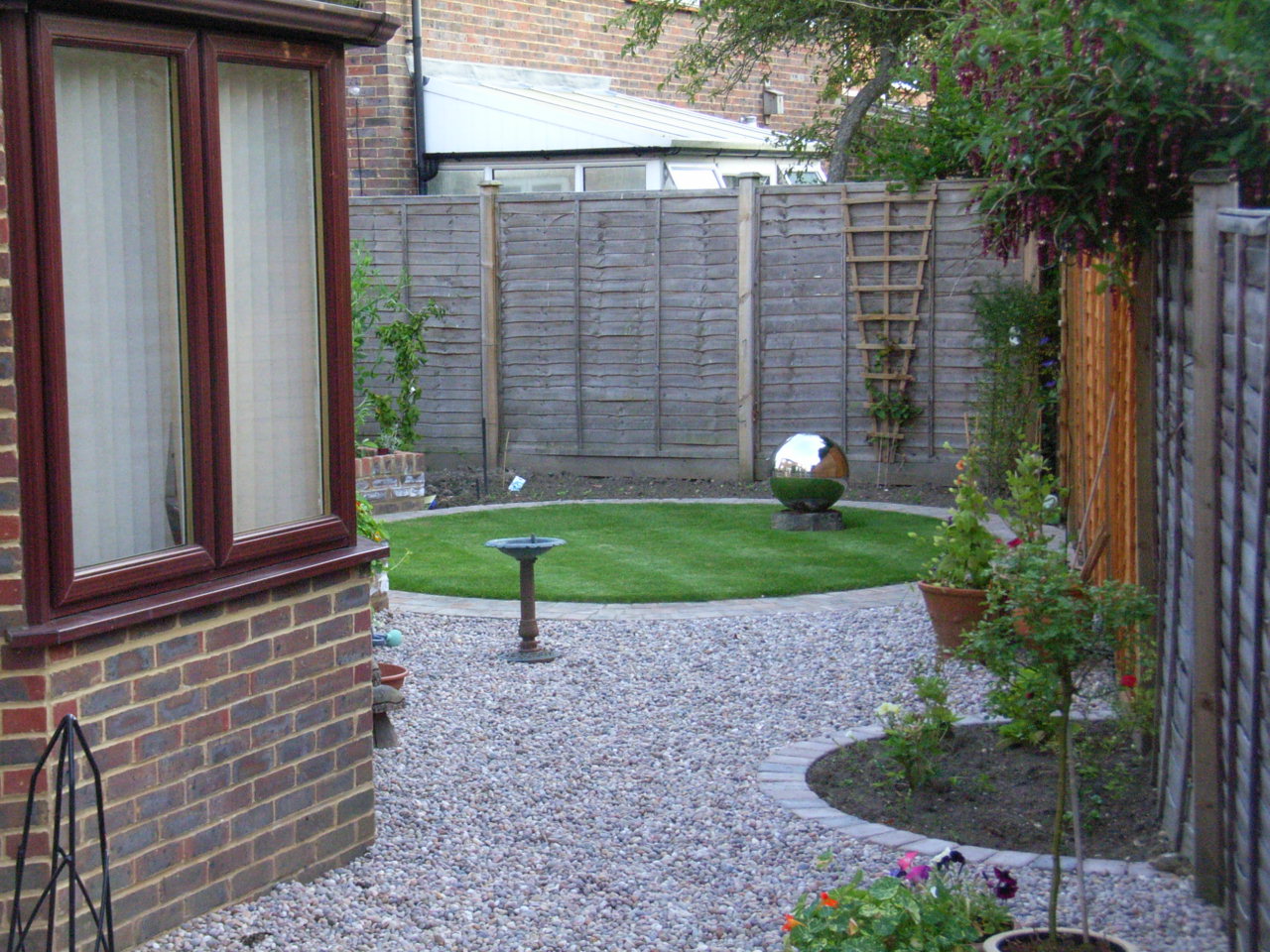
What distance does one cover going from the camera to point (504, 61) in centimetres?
1606

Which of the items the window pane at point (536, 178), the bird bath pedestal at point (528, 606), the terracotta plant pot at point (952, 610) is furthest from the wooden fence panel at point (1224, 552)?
the window pane at point (536, 178)

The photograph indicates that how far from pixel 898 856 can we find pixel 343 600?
178cm

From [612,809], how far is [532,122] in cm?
1035

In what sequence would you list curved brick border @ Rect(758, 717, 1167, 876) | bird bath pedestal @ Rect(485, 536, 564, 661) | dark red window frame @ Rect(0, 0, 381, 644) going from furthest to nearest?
bird bath pedestal @ Rect(485, 536, 564, 661) → curved brick border @ Rect(758, 717, 1167, 876) → dark red window frame @ Rect(0, 0, 381, 644)

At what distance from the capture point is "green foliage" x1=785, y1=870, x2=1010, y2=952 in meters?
3.21

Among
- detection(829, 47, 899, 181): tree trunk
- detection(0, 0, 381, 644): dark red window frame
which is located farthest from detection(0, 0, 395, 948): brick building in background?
detection(829, 47, 899, 181): tree trunk

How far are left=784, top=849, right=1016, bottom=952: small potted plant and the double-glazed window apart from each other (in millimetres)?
1738

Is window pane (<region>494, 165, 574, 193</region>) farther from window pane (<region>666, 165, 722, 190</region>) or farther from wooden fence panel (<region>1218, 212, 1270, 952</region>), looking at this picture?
wooden fence panel (<region>1218, 212, 1270, 952</region>)

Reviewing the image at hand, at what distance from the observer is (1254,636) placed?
298 cm

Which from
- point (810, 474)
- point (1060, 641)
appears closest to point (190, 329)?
point (1060, 641)

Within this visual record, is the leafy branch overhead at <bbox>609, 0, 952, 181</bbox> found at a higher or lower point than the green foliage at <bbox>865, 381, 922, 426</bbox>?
higher

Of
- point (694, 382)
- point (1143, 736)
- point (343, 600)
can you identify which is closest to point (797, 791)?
point (1143, 736)

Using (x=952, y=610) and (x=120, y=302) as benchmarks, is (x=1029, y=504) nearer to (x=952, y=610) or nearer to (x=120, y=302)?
(x=952, y=610)

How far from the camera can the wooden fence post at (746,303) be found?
38.3ft
